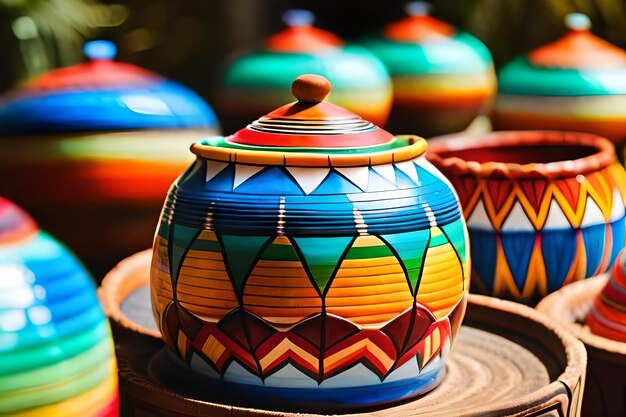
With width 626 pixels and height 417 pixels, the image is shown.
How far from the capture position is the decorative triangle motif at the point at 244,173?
1710 millimetres

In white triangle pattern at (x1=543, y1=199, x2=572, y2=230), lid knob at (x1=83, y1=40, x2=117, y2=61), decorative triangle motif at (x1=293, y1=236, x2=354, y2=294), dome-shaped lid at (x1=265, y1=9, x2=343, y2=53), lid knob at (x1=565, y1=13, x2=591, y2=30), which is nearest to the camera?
decorative triangle motif at (x1=293, y1=236, x2=354, y2=294)

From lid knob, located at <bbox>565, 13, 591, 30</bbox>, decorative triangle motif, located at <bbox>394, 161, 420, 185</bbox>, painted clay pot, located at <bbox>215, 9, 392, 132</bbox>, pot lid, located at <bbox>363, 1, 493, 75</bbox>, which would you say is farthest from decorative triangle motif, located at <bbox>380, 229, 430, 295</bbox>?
pot lid, located at <bbox>363, 1, 493, 75</bbox>

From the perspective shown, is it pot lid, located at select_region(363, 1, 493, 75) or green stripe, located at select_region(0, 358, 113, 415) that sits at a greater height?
green stripe, located at select_region(0, 358, 113, 415)

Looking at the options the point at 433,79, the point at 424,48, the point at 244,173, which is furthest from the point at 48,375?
the point at 424,48

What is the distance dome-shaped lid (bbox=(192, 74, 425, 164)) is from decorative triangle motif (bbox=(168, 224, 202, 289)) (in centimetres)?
14

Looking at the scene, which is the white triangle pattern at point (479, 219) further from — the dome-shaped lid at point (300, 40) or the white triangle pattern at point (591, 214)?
the dome-shaped lid at point (300, 40)

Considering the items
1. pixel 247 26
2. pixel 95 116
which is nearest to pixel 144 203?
pixel 95 116

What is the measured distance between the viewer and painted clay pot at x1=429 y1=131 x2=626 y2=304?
2.35 m

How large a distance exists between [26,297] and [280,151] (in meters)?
0.59

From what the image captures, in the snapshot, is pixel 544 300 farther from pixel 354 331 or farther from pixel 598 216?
pixel 354 331

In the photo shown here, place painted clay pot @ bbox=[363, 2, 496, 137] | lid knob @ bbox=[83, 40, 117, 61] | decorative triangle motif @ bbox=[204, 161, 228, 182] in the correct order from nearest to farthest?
decorative triangle motif @ bbox=[204, 161, 228, 182] → lid knob @ bbox=[83, 40, 117, 61] → painted clay pot @ bbox=[363, 2, 496, 137]

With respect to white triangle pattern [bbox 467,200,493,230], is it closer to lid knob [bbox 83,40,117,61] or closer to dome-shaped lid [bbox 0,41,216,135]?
dome-shaped lid [bbox 0,41,216,135]

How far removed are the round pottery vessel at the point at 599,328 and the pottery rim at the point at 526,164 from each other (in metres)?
0.27

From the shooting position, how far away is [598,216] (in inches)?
93.7
